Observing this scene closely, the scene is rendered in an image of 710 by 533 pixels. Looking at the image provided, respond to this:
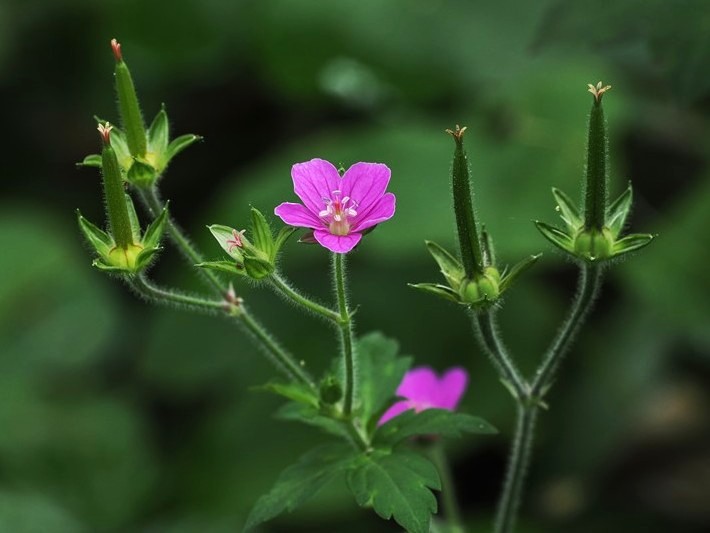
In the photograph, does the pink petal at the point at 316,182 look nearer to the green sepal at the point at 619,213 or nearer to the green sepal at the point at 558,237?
the green sepal at the point at 558,237

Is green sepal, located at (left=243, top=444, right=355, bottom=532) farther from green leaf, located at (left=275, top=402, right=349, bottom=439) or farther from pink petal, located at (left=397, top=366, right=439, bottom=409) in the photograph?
pink petal, located at (left=397, top=366, right=439, bottom=409)

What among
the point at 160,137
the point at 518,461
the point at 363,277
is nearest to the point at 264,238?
the point at 160,137

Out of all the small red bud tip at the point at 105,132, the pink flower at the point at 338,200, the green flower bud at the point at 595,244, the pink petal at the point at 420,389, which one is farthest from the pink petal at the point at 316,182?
the pink petal at the point at 420,389

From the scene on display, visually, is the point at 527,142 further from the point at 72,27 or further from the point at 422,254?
the point at 72,27

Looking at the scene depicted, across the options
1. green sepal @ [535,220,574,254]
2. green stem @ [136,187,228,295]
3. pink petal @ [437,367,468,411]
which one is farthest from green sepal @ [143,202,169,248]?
pink petal @ [437,367,468,411]

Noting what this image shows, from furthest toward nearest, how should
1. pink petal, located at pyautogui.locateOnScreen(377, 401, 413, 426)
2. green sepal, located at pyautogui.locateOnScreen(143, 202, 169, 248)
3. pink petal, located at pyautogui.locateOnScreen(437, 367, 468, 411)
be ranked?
pink petal, located at pyautogui.locateOnScreen(437, 367, 468, 411) → pink petal, located at pyautogui.locateOnScreen(377, 401, 413, 426) → green sepal, located at pyautogui.locateOnScreen(143, 202, 169, 248)

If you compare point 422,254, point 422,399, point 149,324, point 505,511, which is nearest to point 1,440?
point 149,324
